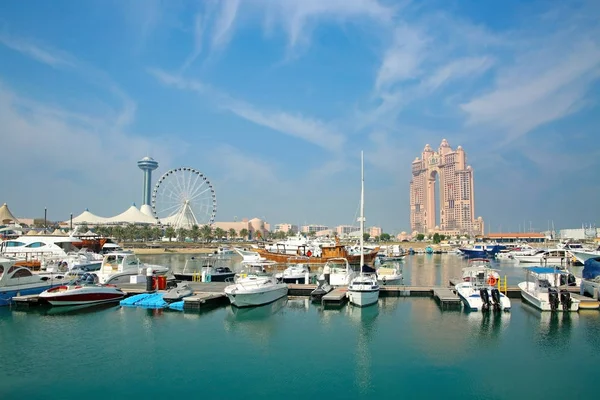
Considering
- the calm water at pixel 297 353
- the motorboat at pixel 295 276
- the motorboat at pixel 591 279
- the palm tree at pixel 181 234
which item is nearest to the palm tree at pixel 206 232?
the palm tree at pixel 181 234

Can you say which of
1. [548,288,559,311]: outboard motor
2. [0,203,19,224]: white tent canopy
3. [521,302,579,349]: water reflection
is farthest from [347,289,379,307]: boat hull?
[0,203,19,224]: white tent canopy

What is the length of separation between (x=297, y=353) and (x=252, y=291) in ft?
33.8

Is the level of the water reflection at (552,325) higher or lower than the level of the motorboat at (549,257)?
lower

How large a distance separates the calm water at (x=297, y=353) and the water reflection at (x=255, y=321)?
2.9 inches

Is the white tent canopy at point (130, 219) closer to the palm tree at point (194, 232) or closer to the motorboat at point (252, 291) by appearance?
the palm tree at point (194, 232)

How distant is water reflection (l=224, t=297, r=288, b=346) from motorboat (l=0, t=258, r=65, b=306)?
1478 cm

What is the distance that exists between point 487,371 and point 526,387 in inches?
78.7

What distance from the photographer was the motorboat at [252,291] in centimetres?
3219

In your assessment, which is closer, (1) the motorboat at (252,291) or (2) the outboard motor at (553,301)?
(2) the outboard motor at (553,301)

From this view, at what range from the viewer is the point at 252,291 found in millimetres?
32281

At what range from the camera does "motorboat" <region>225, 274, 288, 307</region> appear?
32.2m

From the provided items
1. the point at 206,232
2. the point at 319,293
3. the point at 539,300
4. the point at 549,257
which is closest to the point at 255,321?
the point at 319,293

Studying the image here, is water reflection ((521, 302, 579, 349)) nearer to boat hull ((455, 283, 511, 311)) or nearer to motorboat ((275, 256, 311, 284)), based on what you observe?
boat hull ((455, 283, 511, 311))

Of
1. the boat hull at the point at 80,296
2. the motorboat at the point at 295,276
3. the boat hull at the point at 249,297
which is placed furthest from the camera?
the motorboat at the point at 295,276
